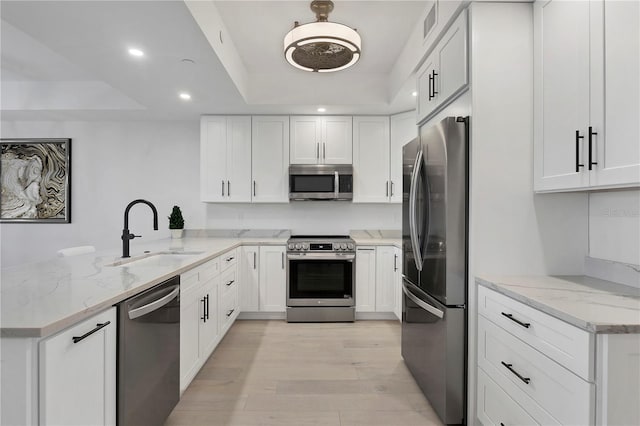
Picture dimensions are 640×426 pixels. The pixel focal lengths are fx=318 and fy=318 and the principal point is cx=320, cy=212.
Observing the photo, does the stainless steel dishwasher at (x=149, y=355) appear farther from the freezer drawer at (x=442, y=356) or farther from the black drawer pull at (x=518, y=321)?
the black drawer pull at (x=518, y=321)

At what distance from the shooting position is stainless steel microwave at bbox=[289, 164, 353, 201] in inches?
151

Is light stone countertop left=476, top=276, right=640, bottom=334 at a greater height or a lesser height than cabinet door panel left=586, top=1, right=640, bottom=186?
lesser

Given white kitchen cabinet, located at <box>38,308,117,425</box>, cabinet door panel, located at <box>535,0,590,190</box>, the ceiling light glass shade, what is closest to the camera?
white kitchen cabinet, located at <box>38,308,117,425</box>

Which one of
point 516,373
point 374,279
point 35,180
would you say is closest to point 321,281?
point 374,279

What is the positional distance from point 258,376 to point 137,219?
9.28 feet

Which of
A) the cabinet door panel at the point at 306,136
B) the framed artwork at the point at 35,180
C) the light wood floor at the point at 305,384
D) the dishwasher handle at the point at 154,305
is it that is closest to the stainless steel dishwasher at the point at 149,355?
the dishwasher handle at the point at 154,305

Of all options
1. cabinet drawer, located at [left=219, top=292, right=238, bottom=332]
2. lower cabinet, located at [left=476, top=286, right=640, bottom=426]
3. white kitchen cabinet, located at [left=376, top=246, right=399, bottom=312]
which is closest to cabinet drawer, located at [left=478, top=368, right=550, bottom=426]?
lower cabinet, located at [left=476, top=286, right=640, bottom=426]

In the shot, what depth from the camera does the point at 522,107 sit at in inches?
69.1

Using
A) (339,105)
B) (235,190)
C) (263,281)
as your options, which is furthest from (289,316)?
(339,105)

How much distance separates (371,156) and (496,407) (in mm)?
2890

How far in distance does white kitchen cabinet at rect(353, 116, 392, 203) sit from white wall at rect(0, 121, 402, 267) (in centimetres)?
38

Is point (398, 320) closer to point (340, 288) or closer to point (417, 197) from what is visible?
point (340, 288)

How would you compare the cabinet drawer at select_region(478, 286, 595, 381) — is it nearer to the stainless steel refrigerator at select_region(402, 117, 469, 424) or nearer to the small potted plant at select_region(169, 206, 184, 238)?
the stainless steel refrigerator at select_region(402, 117, 469, 424)

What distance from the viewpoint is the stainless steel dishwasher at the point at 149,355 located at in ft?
4.34
